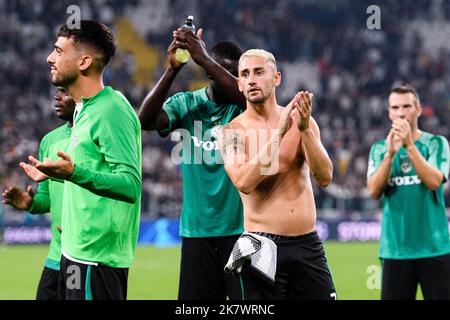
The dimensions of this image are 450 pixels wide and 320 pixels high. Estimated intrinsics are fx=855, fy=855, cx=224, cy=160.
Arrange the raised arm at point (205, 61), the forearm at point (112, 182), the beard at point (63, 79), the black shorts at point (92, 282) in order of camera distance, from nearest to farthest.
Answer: the forearm at point (112, 182)
the black shorts at point (92, 282)
the beard at point (63, 79)
the raised arm at point (205, 61)

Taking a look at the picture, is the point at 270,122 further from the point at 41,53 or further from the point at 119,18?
the point at 119,18

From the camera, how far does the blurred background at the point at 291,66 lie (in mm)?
22188

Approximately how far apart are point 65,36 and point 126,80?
2204cm

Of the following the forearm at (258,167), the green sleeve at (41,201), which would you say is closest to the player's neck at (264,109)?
the forearm at (258,167)

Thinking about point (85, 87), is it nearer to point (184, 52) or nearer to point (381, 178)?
point (184, 52)

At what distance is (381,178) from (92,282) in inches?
136

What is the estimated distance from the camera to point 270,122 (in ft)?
18.4

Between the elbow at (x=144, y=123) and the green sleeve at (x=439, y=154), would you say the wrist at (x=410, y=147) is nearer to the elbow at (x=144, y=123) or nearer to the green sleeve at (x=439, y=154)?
the green sleeve at (x=439, y=154)

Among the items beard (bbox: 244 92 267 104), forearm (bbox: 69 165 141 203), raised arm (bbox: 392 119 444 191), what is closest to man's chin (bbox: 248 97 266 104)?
beard (bbox: 244 92 267 104)

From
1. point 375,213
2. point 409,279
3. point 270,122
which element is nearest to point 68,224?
point 270,122

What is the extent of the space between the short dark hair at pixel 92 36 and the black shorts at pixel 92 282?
125 centimetres

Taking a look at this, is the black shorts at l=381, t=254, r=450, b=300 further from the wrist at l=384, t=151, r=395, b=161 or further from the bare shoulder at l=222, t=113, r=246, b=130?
the bare shoulder at l=222, t=113, r=246, b=130

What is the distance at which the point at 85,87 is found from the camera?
5105 millimetres

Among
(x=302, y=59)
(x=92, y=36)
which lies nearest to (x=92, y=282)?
(x=92, y=36)
